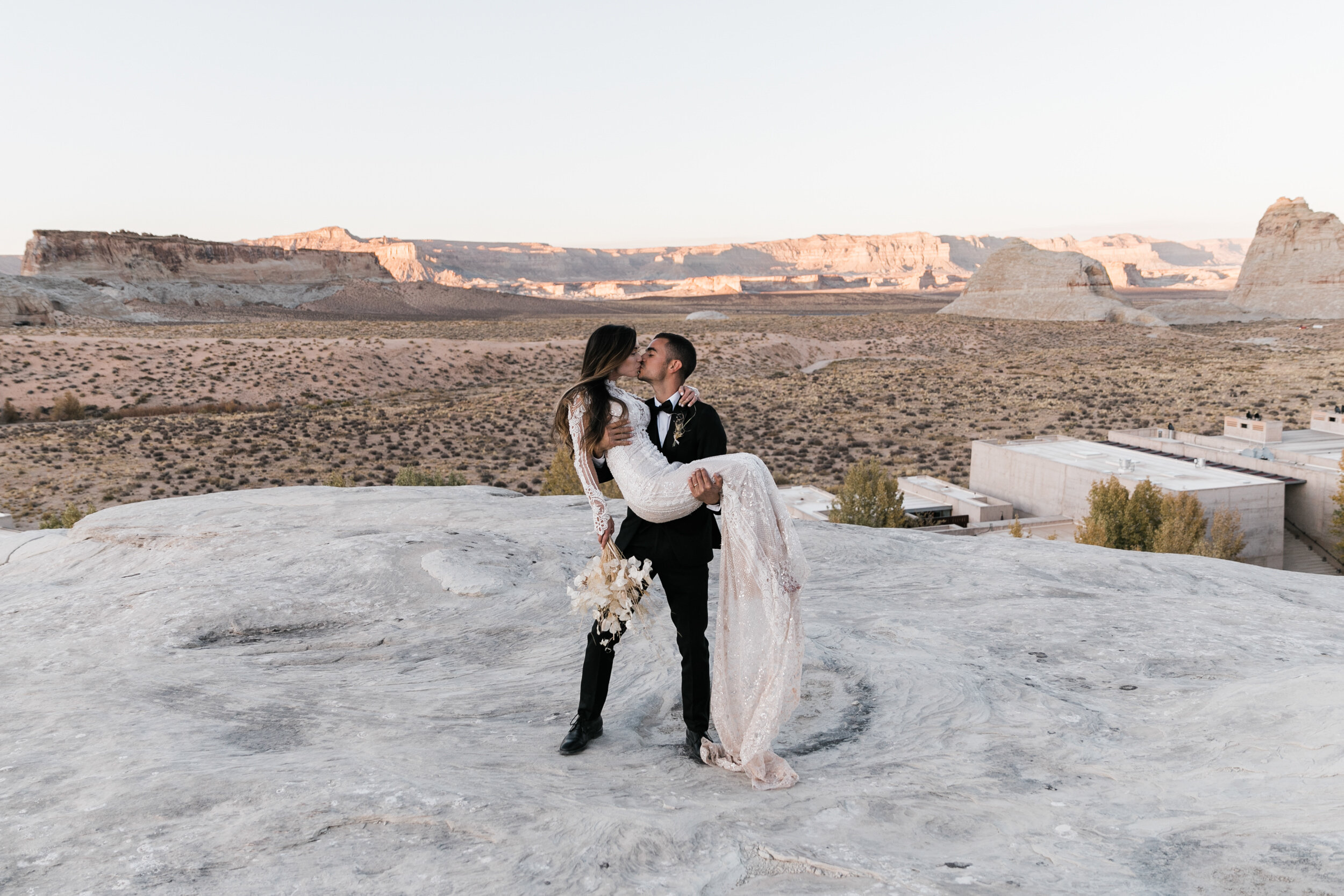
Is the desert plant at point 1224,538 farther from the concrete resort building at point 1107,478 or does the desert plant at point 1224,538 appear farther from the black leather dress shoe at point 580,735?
the black leather dress shoe at point 580,735

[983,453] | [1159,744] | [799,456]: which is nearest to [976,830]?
[1159,744]

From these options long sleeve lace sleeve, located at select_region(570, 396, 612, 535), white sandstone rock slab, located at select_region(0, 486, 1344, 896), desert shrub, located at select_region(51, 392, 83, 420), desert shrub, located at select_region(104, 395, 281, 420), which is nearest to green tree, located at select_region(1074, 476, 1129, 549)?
white sandstone rock slab, located at select_region(0, 486, 1344, 896)

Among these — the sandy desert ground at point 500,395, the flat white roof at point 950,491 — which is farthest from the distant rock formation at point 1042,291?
the flat white roof at point 950,491

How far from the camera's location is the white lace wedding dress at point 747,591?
3766 millimetres

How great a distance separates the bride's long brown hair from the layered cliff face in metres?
107

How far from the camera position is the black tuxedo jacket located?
3.95 metres

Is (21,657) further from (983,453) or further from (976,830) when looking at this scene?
(983,453)

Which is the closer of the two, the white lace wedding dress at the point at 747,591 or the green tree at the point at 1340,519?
the white lace wedding dress at the point at 747,591

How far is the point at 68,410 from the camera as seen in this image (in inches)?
1505

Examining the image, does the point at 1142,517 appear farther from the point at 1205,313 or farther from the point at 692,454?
the point at 1205,313

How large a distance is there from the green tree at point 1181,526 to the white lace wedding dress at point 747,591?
17041 mm

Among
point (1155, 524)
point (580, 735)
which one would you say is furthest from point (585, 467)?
point (1155, 524)

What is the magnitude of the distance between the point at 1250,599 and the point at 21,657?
831 centimetres

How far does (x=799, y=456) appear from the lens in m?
33.3
